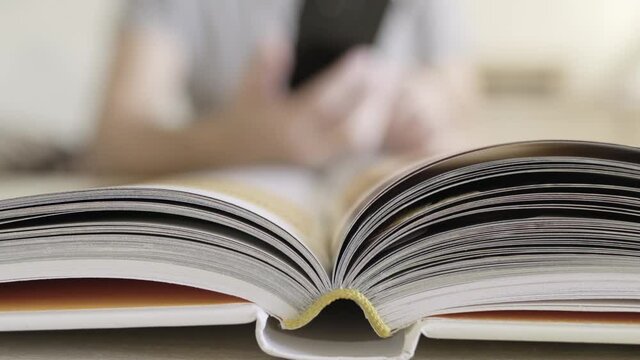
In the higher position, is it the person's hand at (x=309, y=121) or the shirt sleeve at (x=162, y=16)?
the shirt sleeve at (x=162, y=16)

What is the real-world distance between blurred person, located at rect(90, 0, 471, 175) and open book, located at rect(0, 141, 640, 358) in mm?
401

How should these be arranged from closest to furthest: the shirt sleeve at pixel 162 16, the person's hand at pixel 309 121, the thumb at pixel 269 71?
1. the thumb at pixel 269 71
2. the person's hand at pixel 309 121
3. the shirt sleeve at pixel 162 16

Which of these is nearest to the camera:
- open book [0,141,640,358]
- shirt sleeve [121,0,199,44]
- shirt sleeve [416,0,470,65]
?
open book [0,141,640,358]

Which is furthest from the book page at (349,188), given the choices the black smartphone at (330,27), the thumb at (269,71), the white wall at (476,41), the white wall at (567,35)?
the white wall at (567,35)

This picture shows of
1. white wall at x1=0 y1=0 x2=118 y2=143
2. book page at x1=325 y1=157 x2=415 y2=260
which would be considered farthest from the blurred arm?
white wall at x1=0 y1=0 x2=118 y2=143

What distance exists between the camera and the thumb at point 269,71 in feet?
2.44

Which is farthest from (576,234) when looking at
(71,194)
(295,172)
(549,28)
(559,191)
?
(549,28)

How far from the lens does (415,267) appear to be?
1.24ft

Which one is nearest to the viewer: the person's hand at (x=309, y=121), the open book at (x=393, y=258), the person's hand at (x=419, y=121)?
the open book at (x=393, y=258)

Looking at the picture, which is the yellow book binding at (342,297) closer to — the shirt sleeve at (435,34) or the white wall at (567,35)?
the shirt sleeve at (435,34)

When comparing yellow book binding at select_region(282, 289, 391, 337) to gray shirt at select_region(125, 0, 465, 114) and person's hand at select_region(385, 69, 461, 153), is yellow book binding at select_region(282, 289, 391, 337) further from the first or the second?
gray shirt at select_region(125, 0, 465, 114)

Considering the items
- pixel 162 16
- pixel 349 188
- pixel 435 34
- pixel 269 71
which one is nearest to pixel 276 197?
pixel 349 188

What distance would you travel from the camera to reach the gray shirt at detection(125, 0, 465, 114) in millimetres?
1225

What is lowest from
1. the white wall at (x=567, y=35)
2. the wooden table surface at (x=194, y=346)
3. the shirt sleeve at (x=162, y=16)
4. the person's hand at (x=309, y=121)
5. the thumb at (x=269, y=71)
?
the wooden table surface at (x=194, y=346)
